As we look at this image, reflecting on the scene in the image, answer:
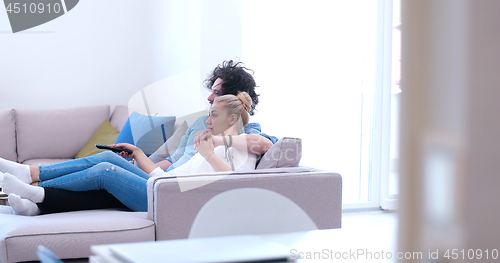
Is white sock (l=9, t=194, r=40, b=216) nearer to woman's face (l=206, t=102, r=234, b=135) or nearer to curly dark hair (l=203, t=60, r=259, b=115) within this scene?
woman's face (l=206, t=102, r=234, b=135)

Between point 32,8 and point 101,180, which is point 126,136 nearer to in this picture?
point 101,180

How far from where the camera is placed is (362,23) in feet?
12.1

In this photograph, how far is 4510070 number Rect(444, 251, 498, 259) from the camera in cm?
18

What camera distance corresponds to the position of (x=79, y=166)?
204 centimetres

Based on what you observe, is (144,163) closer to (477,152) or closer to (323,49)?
(323,49)

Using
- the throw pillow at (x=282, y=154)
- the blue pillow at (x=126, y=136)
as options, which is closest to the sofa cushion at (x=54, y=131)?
the blue pillow at (x=126, y=136)

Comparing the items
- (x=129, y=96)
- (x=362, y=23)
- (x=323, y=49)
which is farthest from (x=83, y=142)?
(x=362, y=23)

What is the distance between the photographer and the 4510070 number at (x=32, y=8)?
3.74 metres

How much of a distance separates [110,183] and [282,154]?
792mm

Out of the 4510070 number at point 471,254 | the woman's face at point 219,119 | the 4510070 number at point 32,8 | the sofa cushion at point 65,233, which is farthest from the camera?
the 4510070 number at point 32,8

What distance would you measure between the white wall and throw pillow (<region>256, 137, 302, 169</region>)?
165 centimetres

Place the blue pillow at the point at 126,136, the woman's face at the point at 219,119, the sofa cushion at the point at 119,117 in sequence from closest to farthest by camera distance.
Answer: the woman's face at the point at 219,119, the blue pillow at the point at 126,136, the sofa cushion at the point at 119,117

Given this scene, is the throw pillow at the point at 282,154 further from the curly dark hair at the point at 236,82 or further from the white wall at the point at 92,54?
the white wall at the point at 92,54

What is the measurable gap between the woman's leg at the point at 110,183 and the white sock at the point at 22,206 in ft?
0.37
